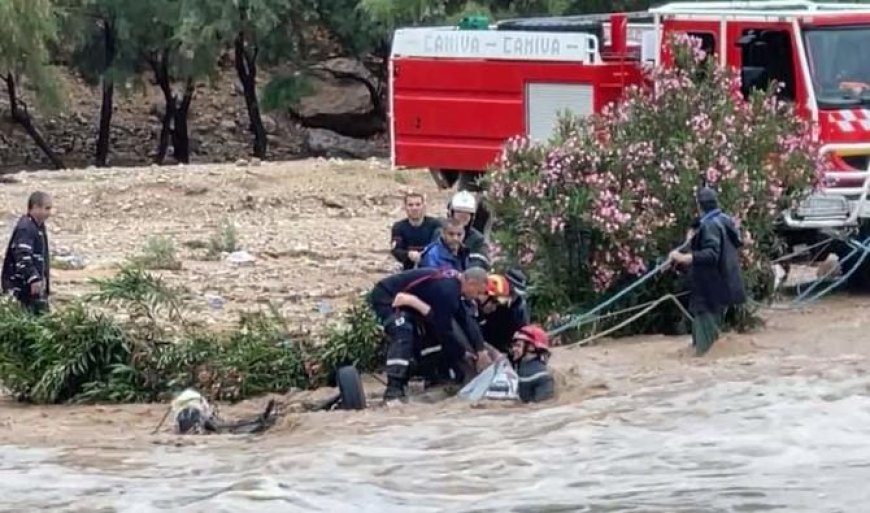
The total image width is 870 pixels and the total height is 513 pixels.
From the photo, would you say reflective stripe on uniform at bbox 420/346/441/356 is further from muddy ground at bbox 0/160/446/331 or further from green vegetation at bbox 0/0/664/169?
green vegetation at bbox 0/0/664/169

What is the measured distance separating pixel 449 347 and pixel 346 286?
23.6 ft

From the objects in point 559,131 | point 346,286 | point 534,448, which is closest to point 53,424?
point 534,448

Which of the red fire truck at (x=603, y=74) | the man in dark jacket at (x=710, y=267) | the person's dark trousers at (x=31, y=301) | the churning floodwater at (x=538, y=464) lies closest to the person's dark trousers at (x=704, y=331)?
the man in dark jacket at (x=710, y=267)

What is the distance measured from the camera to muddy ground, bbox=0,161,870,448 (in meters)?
14.0

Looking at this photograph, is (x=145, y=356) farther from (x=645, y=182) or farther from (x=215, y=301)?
(x=215, y=301)

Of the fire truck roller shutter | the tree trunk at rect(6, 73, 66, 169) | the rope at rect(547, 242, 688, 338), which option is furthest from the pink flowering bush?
the tree trunk at rect(6, 73, 66, 169)

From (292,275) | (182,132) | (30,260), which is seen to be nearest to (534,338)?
(30,260)

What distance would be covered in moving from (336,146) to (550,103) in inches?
1110

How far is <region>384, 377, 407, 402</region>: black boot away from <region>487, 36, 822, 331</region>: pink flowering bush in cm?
265

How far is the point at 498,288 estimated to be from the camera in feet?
45.1

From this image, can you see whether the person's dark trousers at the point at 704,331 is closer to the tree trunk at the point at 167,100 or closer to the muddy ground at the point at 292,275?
the muddy ground at the point at 292,275

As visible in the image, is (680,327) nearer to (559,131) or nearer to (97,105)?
(559,131)

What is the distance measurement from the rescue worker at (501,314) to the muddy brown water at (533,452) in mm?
579

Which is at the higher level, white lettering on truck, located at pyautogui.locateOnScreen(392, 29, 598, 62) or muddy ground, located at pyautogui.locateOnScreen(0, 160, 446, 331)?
white lettering on truck, located at pyautogui.locateOnScreen(392, 29, 598, 62)
